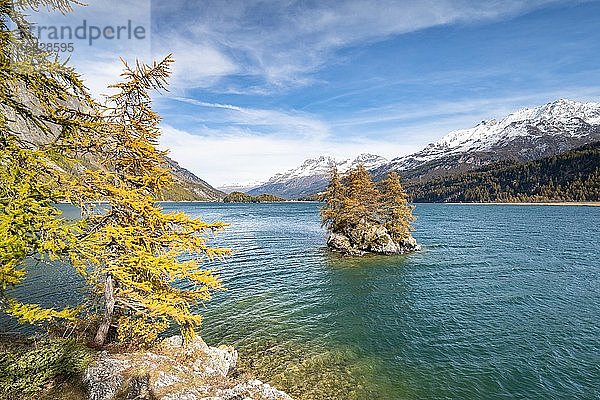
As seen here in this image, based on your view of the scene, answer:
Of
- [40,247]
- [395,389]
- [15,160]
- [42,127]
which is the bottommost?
[395,389]

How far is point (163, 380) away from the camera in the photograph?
14.7 metres

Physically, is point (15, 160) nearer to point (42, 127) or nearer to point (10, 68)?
point (42, 127)

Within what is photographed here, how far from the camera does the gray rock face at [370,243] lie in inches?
2307

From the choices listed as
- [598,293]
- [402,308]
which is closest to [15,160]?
[402,308]

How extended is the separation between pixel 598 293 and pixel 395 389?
3094 cm

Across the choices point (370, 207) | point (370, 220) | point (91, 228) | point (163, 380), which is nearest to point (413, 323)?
point (163, 380)

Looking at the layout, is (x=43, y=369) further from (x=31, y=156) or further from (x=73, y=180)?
(x=31, y=156)

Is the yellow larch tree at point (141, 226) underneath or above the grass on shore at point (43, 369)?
above

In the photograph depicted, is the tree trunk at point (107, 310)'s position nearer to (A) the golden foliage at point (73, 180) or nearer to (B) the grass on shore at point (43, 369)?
(A) the golden foliage at point (73, 180)

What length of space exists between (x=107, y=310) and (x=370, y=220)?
164 ft

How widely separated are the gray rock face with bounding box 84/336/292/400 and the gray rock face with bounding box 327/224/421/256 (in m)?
43.5

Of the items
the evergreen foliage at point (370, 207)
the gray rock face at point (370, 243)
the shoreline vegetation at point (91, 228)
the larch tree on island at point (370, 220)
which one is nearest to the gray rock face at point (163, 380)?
the shoreline vegetation at point (91, 228)

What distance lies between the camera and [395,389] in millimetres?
19781

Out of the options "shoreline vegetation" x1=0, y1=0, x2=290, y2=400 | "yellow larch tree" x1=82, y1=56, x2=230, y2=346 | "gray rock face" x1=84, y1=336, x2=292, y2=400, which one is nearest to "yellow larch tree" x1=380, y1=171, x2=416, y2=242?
"shoreline vegetation" x1=0, y1=0, x2=290, y2=400
